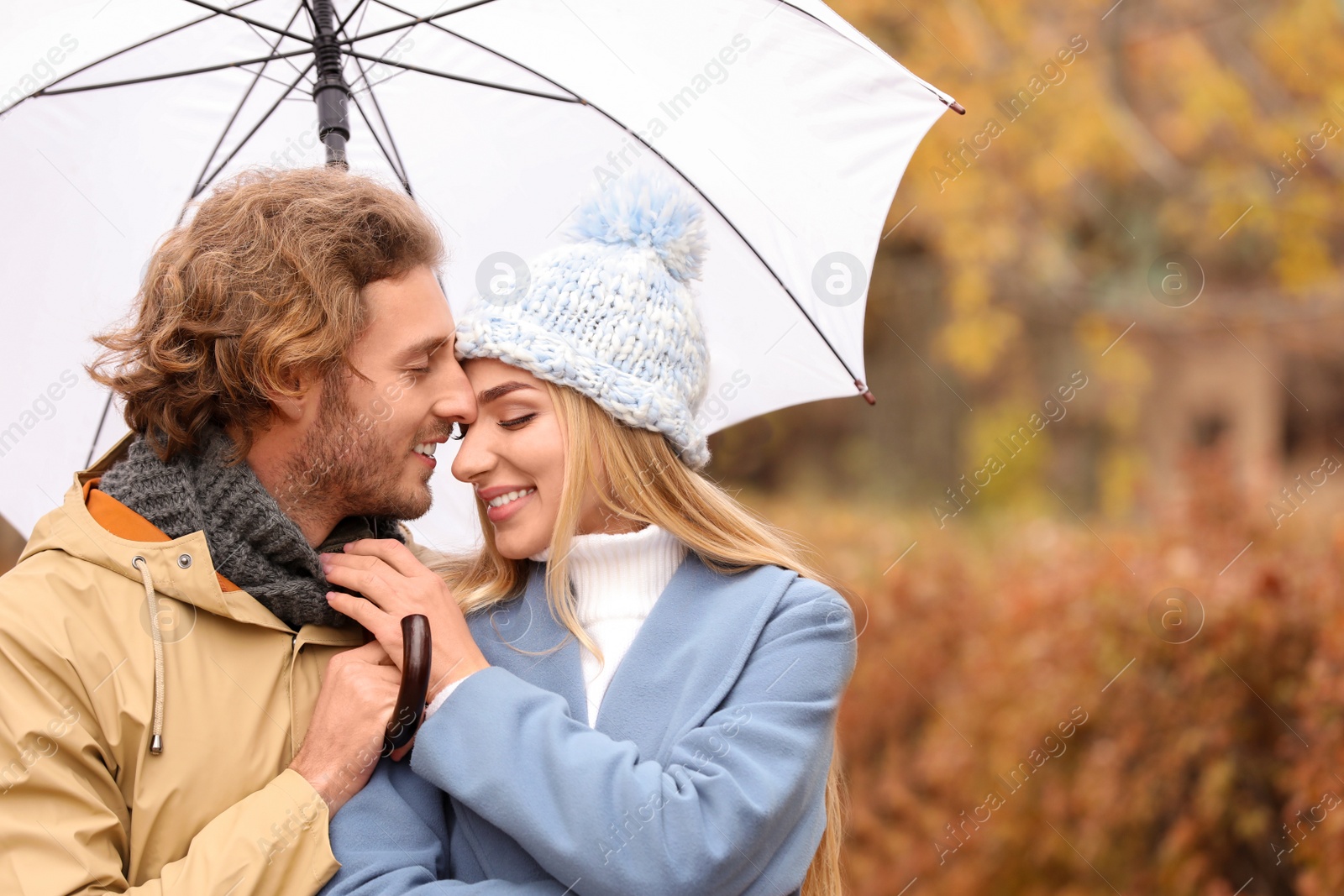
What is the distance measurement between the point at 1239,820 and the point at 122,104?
4.02 metres

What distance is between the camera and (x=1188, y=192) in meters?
6.93

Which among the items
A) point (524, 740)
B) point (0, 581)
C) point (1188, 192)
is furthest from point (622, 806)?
point (1188, 192)

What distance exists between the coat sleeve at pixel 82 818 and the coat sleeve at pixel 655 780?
256mm

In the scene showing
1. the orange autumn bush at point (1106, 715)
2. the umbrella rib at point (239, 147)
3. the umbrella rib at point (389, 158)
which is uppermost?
the umbrella rib at point (239, 147)

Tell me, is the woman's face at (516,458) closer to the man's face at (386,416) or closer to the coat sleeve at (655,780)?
the man's face at (386,416)

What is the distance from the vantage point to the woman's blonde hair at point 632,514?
8.12 feet

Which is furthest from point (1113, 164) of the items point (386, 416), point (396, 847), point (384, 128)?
point (396, 847)

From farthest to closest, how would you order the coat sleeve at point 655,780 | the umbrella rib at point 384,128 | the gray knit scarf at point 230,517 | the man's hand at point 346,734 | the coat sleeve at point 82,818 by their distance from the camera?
the umbrella rib at point 384,128
the gray knit scarf at point 230,517
the man's hand at point 346,734
the coat sleeve at point 655,780
the coat sleeve at point 82,818

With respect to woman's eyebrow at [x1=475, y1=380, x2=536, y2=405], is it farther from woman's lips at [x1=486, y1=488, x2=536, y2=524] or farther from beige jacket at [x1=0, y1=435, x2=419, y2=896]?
beige jacket at [x1=0, y1=435, x2=419, y2=896]

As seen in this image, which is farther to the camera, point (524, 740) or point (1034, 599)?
point (1034, 599)

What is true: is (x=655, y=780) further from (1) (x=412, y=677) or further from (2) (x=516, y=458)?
(2) (x=516, y=458)

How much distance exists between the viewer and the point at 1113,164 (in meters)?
7.58

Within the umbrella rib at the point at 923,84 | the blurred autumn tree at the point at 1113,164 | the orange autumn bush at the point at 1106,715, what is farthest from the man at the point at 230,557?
the blurred autumn tree at the point at 1113,164

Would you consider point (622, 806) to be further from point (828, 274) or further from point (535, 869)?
point (828, 274)
